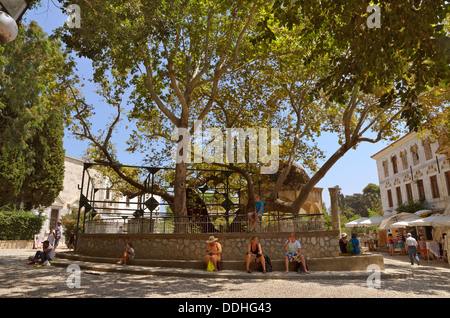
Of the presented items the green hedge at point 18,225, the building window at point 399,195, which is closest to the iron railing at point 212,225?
the green hedge at point 18,225

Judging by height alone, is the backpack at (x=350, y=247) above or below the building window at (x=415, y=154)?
below

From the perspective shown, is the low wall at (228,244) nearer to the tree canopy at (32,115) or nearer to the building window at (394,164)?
the tree canopy at (32,115)

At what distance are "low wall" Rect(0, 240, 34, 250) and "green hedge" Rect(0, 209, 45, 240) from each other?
1.98ft

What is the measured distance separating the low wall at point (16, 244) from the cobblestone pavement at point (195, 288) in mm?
17440

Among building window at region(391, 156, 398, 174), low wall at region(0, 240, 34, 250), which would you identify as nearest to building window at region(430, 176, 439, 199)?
building window at region(391, 156, 398, 174)

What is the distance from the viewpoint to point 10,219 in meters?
24.0

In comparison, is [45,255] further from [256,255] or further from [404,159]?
[404,159]

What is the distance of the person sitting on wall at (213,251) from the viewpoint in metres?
10.1

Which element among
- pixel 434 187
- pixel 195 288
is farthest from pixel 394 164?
pixel 195 288

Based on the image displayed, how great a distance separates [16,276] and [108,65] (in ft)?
29.4

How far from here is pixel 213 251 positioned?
10.3m

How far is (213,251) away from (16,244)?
21120 millimetres
